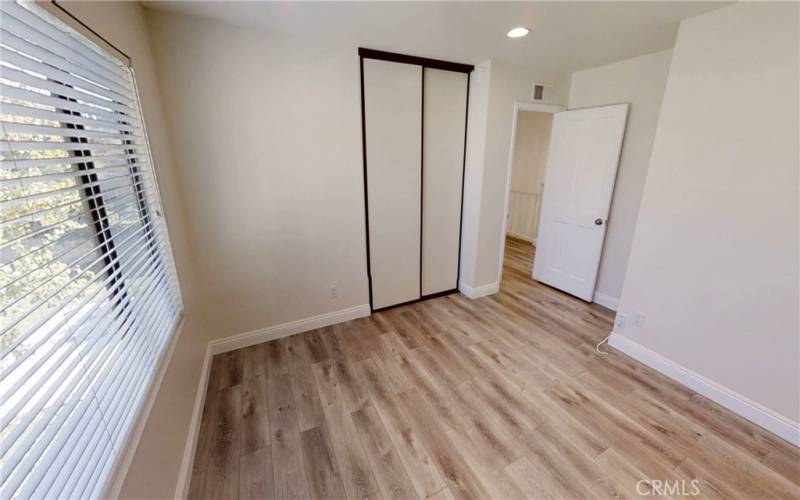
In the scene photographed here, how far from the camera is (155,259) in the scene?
5.06 feet

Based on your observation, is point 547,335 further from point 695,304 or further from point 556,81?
point 556,81

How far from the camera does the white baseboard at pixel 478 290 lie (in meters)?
3.35

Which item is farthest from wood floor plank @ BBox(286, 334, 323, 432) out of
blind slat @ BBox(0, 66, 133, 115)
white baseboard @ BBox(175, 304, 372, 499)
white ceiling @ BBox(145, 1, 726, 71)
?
white ceiling @ BBox(145, 1, 726, 71)

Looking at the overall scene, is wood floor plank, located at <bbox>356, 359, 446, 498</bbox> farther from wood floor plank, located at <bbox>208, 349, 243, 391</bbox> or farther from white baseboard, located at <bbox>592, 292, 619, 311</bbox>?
white baseboard, located at <bbox>592, 292, 619, 311</bbox>

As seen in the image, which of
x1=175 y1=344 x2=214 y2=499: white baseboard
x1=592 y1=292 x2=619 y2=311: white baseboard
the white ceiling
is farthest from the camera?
x1=592 y1=292 x2=619 y2=311: white baseboard

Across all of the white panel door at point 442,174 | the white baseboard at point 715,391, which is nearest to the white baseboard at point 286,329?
the white panel door at point 442,174

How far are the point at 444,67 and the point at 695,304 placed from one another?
2657 mm

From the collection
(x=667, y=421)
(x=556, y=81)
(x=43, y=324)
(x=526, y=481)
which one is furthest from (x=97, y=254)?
(x=556, y=81)

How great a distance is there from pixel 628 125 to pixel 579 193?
70 cm

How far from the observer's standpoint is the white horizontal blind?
2.13ft

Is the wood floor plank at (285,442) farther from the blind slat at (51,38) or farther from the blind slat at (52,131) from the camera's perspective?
the blind slat at (51,38)

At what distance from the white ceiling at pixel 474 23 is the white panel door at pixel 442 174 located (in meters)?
0.35

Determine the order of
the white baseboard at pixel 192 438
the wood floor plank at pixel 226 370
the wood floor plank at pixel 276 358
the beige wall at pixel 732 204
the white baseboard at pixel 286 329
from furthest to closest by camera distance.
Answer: the white baseboard at pixel 286 329 < the wood floor plank at pixel 276 358 < the wood floor plank at pixel 226 370 < the beige wall at pixel 732 204 < the white baseboard at pixel 192 438

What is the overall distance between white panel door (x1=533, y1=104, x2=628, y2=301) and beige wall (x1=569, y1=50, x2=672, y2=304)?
0.30 ft
